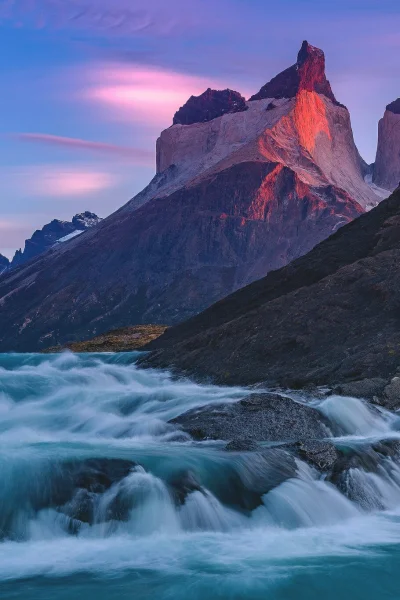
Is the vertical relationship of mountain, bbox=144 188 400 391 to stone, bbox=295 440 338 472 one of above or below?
above

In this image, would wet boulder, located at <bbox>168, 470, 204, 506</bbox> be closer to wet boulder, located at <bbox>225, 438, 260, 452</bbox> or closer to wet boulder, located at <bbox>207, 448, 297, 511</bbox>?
wet boulder, located at <bbox>207, 448, 297, 511</bbox>

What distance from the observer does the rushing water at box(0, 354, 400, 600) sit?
17.2 m

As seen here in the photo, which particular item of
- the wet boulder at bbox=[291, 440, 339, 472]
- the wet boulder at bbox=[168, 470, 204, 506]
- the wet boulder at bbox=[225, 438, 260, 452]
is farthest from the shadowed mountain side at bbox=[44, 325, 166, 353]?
the wet boulder at bbox=[168, 470, 204, 506]

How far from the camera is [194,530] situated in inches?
814

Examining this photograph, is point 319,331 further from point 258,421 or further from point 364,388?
point 258,421

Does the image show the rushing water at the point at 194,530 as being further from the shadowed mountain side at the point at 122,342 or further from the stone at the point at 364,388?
the shadowed mountain side at the point at 122,342

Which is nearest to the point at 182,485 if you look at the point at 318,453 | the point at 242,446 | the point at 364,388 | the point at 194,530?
the point at 194,530

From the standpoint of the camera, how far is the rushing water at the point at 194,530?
1725 centimetres

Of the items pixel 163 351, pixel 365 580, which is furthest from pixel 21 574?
pixel 163 351

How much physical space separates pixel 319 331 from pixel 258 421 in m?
15.6

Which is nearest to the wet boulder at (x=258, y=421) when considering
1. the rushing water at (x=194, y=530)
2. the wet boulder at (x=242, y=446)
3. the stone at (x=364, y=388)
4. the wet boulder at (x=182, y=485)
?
the rushing water at (x=194, y=530)

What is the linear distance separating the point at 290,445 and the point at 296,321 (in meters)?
20.8

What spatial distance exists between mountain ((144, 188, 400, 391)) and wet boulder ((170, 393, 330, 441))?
7014 millimetres

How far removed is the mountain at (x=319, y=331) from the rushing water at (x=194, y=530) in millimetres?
10268
